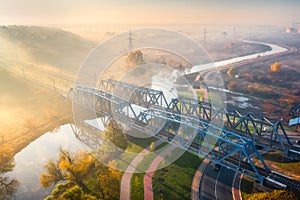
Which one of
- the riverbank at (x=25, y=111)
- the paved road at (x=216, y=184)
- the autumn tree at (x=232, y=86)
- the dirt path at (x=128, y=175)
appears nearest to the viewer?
the paved road at (x=216, y=184)

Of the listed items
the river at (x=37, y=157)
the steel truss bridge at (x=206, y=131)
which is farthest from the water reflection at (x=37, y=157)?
the steel truss bridge at (x=206, y=131)

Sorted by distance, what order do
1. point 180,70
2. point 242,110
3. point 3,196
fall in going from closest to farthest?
point 3,196, point 242,110, point 180,70

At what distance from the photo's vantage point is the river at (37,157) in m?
28.5

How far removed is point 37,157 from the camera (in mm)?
35906

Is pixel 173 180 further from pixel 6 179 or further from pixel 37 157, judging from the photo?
pixel 6 179

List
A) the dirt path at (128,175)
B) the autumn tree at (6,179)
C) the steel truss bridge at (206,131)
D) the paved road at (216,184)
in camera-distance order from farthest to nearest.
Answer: the autumn tree at (6,179) → the dirt path at (128,175) → the paved road at (216,184) → the steel truss bridge at (206,131)

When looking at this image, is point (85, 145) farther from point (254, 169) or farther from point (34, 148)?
point (254, 169)

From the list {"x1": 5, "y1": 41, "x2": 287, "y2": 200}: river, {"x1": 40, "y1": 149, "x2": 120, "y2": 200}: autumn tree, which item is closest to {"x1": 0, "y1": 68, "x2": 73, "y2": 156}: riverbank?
{"x1": 5, "y1": 41, "x2": 287, "y2": 200}: river

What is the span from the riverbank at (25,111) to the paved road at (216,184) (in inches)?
1105

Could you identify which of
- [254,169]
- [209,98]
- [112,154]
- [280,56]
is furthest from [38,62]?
[280,56]

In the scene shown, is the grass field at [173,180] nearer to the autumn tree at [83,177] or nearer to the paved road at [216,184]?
the paved road at [216,184]

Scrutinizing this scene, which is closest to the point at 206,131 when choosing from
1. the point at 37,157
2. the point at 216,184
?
the point at 216,184

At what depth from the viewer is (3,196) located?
92.0ft

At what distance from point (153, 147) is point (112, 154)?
19.1 feet
